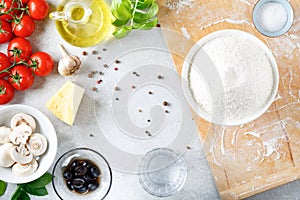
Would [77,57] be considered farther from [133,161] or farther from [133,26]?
[133,161]

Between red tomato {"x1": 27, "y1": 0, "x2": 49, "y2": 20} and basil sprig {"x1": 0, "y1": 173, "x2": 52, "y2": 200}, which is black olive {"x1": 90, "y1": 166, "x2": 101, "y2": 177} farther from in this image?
red tomato {"x1": 27, "y1": 0, "x2": 49, "y2": 20}

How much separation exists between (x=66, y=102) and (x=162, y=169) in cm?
31

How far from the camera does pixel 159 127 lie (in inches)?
45.2

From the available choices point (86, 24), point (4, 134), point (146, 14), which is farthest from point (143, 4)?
point (4, 134)

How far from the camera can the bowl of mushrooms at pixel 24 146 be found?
112cm

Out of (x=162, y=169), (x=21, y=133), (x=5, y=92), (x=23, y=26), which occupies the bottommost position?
(x=162, y=169)

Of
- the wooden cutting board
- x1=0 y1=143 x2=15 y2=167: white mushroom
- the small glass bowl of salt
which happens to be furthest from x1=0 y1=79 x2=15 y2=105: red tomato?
the small glass bowl of salt

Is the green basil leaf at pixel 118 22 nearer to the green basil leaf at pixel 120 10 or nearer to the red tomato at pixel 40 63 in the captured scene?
the green basil leaf at pixel 120 10

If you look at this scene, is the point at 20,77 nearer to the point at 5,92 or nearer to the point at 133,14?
the point at 5,92

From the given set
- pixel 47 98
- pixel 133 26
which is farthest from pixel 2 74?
pixel 133 26

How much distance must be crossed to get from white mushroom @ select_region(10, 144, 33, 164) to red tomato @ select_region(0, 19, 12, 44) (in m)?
0.28

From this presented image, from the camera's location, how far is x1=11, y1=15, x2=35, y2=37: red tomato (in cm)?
111

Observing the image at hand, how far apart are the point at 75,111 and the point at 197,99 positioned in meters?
0.33

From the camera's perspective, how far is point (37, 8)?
3.62 ft
